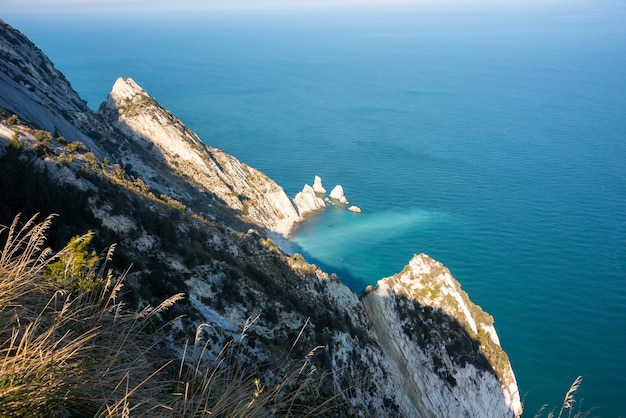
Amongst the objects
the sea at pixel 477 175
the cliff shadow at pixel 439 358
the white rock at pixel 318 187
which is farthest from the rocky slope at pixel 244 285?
the white rock at pixel 318 187

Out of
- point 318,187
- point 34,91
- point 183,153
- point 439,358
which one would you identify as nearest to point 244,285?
point 439,358

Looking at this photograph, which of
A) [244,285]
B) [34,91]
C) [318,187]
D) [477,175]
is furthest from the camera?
[477,175]

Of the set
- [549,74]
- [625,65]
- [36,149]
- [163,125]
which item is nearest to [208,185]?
[163,125]

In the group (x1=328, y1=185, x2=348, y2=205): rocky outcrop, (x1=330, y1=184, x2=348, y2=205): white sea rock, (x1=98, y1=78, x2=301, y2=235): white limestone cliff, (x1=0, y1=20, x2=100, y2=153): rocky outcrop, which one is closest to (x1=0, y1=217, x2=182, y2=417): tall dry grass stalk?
(x1=0, y1=20, x2=100, y2=153): rocky outcrop

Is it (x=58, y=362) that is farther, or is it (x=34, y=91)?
(x=34, y=91)

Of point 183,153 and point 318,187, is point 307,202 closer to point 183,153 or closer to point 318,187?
point 318,187
